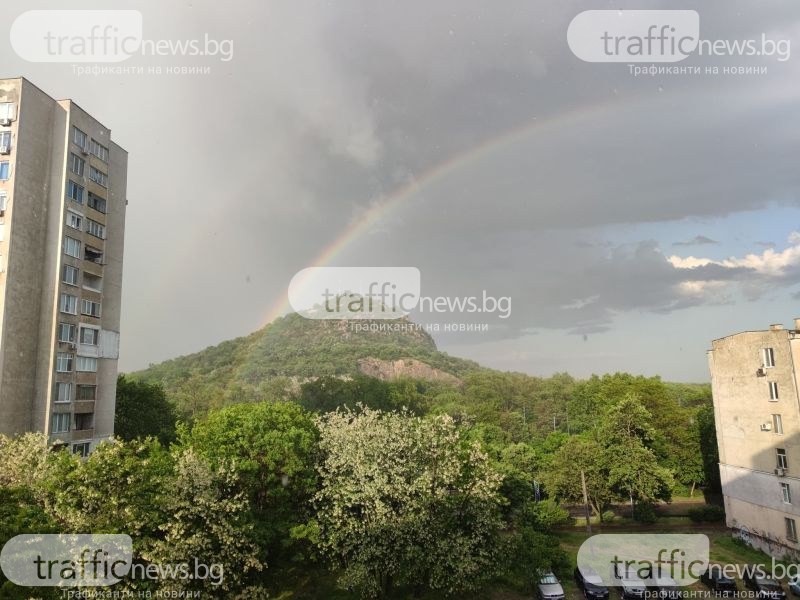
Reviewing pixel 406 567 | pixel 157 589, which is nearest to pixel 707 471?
pixel 406 567

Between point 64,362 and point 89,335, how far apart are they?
10.6ft

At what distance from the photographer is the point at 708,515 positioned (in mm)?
40656

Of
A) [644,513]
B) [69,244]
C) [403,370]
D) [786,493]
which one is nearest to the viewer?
[786,493]

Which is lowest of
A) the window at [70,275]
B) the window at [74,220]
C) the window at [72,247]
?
the window at [70,275]

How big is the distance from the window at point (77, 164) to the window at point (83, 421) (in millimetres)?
17842

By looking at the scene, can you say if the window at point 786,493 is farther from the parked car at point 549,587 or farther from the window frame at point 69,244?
the window frame at point 69,244

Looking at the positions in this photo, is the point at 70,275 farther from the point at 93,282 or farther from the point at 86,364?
the point at 86,364

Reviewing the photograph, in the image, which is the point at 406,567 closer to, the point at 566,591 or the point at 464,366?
the point at 566,591

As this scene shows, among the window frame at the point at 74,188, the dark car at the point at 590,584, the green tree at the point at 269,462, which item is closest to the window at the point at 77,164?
the window frame at the point at 74,188

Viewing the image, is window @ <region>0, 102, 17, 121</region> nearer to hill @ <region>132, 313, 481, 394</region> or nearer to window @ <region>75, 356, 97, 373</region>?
window @ <region>75, 356, 97, 373</region>

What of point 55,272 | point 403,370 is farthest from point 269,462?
point 403,370

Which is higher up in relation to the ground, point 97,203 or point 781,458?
point 97,203

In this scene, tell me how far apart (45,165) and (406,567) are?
35.9 meters

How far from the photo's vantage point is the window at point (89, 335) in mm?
38216
